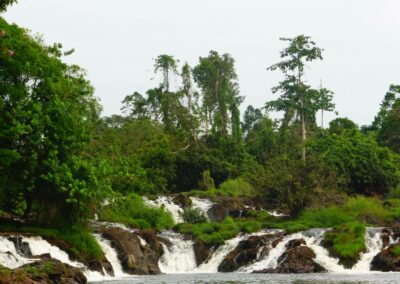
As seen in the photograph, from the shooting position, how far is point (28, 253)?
28016mm

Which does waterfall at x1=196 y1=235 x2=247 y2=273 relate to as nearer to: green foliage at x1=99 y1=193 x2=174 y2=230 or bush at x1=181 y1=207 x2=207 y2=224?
green foliage at x1=99 y1=193 x2=174 y2=230

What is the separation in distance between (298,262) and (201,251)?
6.97 meters

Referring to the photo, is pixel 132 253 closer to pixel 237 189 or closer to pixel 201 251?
pixel 201 251

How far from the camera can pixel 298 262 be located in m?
33.8

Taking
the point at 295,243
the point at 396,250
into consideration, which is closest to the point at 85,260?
→ the point at 295,243

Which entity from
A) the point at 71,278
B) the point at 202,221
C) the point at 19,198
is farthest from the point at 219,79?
the point at 71,278

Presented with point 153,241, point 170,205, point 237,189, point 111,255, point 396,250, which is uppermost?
point 237,189

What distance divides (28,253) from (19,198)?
151 inches

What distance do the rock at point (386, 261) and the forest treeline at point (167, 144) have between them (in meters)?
11.5

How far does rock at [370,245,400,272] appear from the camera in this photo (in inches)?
1293

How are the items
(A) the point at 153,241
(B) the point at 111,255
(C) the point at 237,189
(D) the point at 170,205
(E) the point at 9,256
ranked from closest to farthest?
(E) the point at 9,256 < (B) the point at 111,255 < (A) the point at 153,241 < (D) the point at 170,205 < (C) the point at 237,189

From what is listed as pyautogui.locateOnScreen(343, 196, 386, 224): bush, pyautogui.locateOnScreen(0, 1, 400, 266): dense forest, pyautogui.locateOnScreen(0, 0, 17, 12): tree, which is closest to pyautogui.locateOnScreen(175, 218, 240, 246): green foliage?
pyautogui.locateOnScreen(0, 1, 400, 266): dense forest

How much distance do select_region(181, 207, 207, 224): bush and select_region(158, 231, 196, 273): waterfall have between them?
6.67 meters

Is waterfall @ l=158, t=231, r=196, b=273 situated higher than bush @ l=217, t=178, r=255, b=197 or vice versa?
bush @ l=217, t=178, r=255, b=197
